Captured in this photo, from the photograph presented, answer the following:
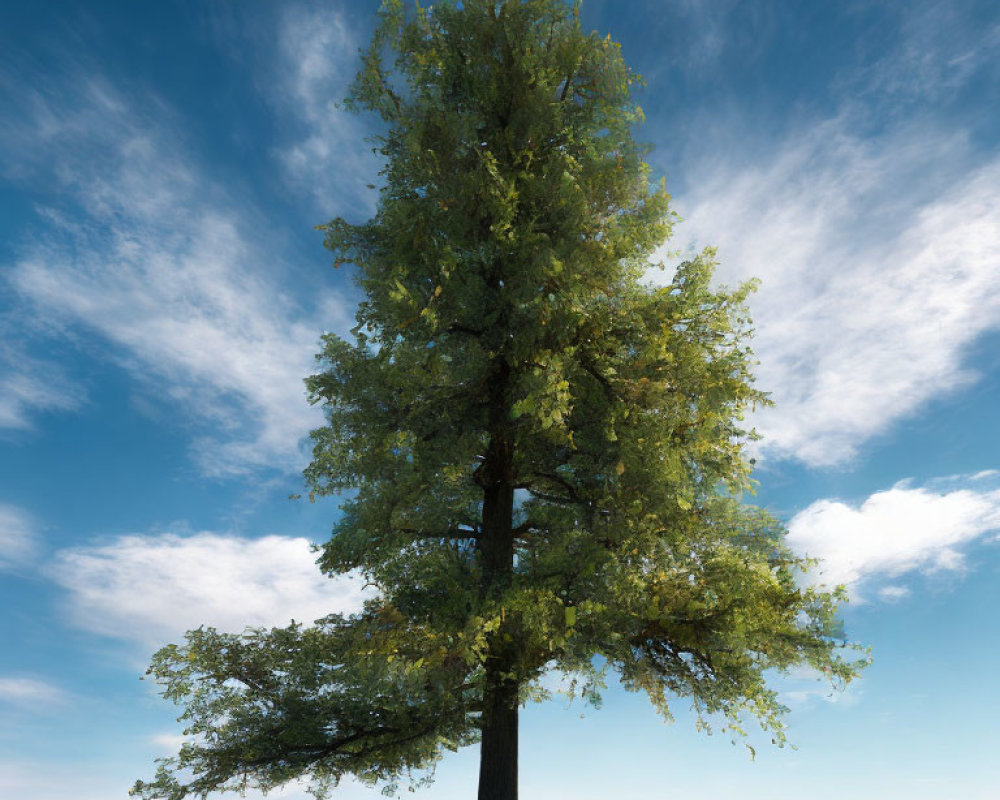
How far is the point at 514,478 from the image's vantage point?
443 inches

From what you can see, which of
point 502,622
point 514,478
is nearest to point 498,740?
point 502,622

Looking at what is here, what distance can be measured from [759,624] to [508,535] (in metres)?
4.03

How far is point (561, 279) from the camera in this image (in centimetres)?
1030

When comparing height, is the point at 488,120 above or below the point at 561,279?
above

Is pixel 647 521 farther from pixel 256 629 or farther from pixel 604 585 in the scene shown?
pixel 256 629

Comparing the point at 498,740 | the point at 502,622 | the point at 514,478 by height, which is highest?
the point at 514,478

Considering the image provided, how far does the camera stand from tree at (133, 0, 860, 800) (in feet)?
30.0

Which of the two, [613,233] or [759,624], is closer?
[759,624]

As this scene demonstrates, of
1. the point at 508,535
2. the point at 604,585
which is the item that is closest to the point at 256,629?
the point at 508,535

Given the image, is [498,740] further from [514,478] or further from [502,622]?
[514,478]

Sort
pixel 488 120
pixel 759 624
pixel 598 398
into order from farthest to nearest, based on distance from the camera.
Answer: pixel 488 120, pixel 598 398, pixel 759 624

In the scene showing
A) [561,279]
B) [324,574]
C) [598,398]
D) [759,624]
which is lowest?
[759,624]

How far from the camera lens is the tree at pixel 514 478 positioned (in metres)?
9.16

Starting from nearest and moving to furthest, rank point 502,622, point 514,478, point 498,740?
point 502,622 < point 498,740 < point 514,478
